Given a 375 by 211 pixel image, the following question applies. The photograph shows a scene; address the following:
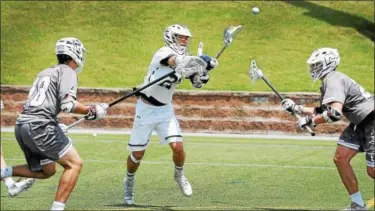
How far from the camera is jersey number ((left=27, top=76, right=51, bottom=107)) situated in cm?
967

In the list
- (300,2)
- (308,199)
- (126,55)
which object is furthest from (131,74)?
(308,199)

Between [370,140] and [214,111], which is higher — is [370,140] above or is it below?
above

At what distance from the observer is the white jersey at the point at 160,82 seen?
38.2 feet

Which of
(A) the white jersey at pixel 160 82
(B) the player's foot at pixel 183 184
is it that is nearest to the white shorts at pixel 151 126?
(A) the white jersey at pixel 160 82

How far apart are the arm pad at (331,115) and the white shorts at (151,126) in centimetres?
228

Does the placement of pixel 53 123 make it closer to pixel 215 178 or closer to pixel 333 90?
pixel 333 90

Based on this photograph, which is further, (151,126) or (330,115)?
(151,126)

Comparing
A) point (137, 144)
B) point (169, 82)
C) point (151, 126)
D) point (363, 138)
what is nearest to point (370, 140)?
point (363, 138)

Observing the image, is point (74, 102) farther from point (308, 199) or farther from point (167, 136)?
point (308, 199)

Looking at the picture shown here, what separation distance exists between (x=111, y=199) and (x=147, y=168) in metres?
3.16

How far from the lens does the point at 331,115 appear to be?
399 inches

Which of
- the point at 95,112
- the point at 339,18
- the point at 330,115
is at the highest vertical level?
the point at 95,112

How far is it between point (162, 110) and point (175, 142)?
18.4 inches

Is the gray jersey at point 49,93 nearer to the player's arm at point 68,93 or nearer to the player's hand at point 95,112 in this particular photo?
the player's arm at point 68,93
